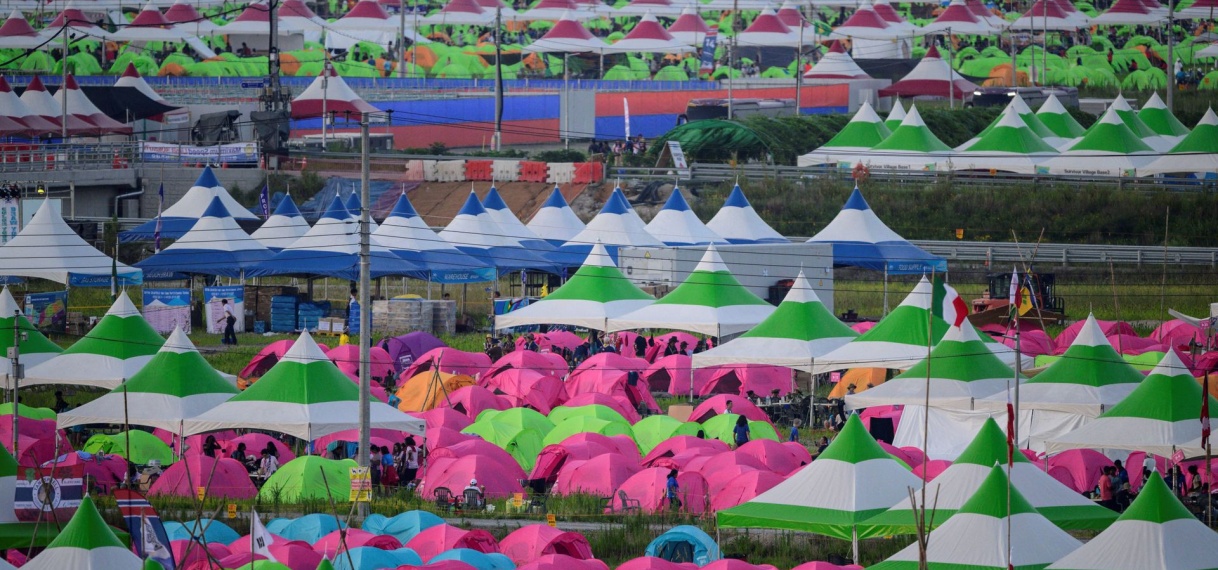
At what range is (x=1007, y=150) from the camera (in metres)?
47.7

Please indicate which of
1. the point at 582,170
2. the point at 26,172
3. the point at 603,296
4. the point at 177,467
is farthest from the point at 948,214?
the point at 177,467

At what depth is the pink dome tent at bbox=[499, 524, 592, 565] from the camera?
66.1 ft

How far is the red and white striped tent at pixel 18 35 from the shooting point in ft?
205

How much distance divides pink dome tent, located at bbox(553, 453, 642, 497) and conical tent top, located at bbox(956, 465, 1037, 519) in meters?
6.05

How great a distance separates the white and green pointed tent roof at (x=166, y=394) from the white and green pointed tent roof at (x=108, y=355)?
1657mm

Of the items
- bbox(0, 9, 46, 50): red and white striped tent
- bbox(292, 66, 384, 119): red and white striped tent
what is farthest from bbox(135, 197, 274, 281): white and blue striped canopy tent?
bbox(0, 9, 46, 50): red and white striped tent

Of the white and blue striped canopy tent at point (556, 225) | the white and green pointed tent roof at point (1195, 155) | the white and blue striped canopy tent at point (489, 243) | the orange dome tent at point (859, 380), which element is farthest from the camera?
the white and green pointed tent roof at point (1195, 155)

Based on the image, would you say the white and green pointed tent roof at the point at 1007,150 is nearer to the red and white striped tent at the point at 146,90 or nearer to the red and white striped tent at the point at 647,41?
the red and white striped tent at the point at 647,41

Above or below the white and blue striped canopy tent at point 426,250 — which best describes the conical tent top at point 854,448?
below

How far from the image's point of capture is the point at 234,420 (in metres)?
25.6

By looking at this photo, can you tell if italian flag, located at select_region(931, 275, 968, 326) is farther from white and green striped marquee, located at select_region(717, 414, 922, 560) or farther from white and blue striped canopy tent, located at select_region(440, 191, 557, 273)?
white and blue striped canopy tent, located at select_region(440, 191, 557, 273)

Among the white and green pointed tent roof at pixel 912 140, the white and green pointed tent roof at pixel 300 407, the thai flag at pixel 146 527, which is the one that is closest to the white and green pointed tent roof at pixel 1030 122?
the white and green pointed tent roof at pixel 912 140

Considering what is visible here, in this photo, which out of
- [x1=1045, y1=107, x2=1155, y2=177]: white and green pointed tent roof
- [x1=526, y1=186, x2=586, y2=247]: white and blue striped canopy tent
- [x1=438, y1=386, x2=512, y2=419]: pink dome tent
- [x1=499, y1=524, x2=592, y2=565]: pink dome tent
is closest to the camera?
[x1=499, y1=524, x2=592, y2=565]: pink dome tent

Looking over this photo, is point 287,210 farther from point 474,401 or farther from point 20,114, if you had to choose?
point 474,401
